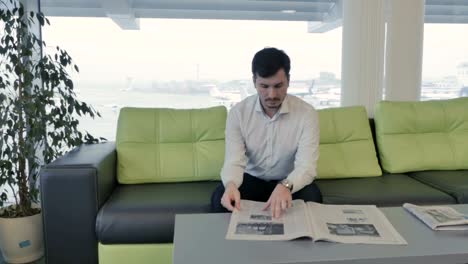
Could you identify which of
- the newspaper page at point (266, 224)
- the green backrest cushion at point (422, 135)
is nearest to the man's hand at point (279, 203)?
the newspaper page at point (266, 224)

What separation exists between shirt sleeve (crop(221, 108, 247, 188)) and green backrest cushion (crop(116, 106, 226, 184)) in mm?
497

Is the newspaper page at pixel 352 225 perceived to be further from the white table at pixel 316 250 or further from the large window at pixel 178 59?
the large window at pixel 178 59

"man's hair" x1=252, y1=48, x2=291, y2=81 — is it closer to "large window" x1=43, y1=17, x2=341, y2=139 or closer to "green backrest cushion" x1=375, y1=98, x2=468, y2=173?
"green backrest cushion" x1=375, y1=98, x2=468, y2=173

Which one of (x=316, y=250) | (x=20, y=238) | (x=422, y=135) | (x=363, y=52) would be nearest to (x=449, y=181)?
(x=422, y=135)

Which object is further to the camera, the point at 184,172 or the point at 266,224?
the point at 184,172

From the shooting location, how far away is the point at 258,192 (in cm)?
189

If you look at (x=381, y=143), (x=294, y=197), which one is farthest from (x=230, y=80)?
(x=294, y=197)

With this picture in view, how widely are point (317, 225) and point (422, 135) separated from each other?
162cm

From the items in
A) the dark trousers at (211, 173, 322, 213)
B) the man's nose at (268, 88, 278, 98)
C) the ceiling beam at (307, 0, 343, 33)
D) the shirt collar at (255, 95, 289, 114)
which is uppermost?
the ceiling beam at (307, 0, 343, 33)

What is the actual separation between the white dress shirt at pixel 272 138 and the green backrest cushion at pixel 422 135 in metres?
0.88

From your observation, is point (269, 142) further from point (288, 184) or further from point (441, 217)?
point (441, 217)

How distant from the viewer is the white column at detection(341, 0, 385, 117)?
9.91ft

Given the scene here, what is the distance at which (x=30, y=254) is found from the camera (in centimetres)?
227

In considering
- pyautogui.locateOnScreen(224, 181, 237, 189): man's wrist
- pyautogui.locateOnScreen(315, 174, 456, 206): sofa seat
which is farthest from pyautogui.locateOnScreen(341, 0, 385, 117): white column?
pyautogui.locateOnScreen(224, 181, 237, 189): man's wrist
